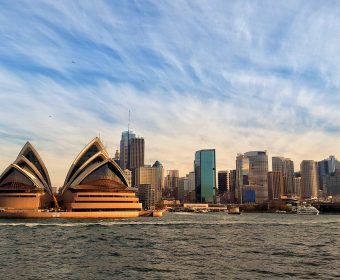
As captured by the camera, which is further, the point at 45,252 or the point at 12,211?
the point at 12,211

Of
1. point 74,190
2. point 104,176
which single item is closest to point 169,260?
point 74,190

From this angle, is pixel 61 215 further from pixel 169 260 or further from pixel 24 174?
pixel 169 260

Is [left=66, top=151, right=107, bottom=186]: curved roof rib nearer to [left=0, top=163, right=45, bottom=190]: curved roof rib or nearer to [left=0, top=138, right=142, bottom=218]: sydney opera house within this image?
[left=0, top=138, right=142, bottom=218]: sydney opera house

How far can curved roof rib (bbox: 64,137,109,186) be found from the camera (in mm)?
127938

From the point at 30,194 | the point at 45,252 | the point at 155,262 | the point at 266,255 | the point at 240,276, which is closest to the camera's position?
the point at 240,276

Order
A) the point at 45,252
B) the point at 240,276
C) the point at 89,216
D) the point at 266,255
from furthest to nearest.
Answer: the point at 89,216
the point at 45,252
the point at 266,255
the point at 240,276

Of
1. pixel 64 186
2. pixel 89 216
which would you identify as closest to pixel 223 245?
pixel 89 216

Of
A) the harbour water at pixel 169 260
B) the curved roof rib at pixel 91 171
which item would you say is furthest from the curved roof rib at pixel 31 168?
the harbour water at pixel 169 260

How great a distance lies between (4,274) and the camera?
82.4ft

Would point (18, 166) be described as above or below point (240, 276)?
above

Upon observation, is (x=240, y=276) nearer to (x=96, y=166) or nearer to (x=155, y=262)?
(x=155, y=262)

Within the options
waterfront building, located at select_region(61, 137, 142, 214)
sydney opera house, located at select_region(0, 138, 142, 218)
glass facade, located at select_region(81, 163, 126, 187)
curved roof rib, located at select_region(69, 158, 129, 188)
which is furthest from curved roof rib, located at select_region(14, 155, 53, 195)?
glass facade, located at select_region(81, 163, 126, 187)

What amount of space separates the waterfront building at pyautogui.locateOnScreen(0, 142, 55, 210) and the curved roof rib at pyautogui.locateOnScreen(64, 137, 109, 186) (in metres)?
7.36

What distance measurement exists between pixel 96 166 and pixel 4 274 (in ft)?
325
